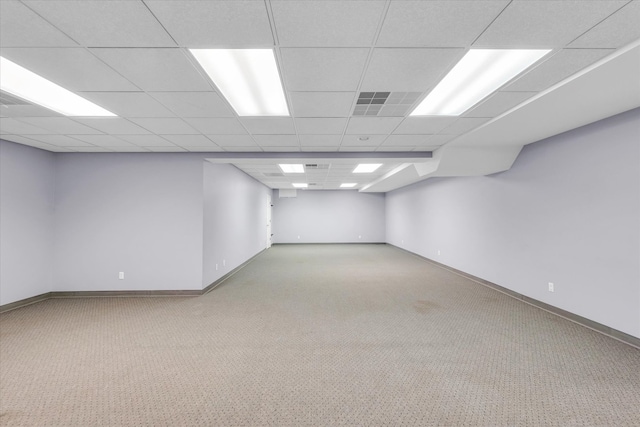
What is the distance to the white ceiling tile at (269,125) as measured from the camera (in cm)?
320

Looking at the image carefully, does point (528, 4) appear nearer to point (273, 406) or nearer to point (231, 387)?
point (273, 406)

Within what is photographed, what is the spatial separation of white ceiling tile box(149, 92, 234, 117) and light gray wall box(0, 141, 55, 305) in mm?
3367

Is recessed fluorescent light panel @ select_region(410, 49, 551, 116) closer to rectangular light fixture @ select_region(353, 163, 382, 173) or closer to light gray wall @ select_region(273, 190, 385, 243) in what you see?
rectangular light fixture @ select_region(353, 163, 382, 173)

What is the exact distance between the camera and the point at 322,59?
2.01 metres

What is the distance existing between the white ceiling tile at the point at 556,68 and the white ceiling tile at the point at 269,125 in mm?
2331

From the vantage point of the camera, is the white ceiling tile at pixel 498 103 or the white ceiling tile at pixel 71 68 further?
the white ceiling tile at pixel 498 103

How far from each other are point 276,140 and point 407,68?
2.35m

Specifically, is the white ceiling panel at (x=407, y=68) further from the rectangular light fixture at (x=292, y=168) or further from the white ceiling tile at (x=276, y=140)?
the rectangular light fixture at (x=292, y=168)

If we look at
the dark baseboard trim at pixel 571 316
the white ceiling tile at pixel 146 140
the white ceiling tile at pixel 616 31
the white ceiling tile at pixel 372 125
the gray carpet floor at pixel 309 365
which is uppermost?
the white ceiling tile at pixel 616 31

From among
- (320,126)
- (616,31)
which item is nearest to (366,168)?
(320,126)

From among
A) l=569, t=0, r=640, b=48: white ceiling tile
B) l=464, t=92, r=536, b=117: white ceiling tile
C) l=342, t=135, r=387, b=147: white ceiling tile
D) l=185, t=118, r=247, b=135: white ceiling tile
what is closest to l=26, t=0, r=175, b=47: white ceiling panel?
l=185, t=118, r=247, b=135: white ceiling tile

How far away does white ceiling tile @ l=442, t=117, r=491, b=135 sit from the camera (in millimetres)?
3244

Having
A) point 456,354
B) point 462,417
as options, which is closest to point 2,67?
point 462,417

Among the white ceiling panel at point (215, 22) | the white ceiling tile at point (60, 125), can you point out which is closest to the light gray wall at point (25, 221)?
the white ceiling tile at point (60, 125)
